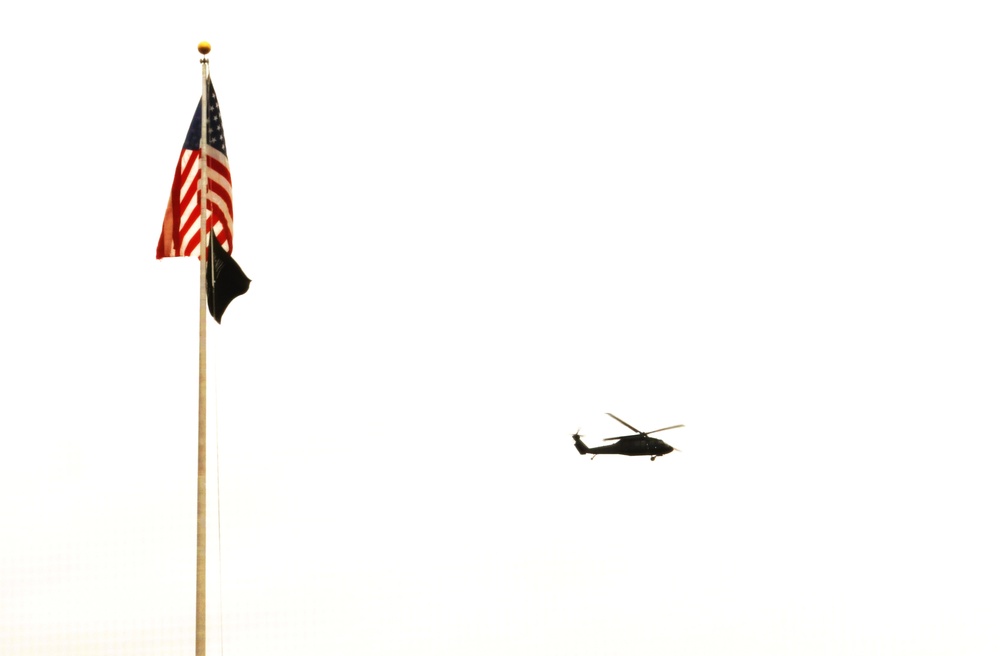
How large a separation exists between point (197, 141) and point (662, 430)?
49.2 m

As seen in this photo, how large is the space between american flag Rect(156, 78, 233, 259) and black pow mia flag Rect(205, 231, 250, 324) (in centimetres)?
43

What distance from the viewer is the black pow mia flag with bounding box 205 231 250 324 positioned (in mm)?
34031

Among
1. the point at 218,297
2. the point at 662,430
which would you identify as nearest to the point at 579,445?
the point at 662,430

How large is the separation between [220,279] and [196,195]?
2157mm

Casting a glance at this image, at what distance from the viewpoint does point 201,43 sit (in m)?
35.6

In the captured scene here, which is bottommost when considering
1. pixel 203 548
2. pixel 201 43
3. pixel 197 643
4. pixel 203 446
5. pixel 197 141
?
pixel 197 643

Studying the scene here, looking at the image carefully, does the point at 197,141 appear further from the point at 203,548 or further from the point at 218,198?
the point at 203,548

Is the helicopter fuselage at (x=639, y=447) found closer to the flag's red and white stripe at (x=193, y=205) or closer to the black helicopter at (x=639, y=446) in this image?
the black helicopter at (x=639, y=446)

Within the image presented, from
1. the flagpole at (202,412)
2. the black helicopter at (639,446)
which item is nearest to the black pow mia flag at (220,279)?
the flagpole at (202,412)

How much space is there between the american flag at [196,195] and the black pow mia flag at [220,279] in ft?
1.43

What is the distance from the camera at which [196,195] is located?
113 feet

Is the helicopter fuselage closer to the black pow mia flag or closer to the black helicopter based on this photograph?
the black helicopter

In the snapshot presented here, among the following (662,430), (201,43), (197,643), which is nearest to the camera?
(197,643)

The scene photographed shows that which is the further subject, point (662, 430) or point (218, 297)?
point (662, 430)
